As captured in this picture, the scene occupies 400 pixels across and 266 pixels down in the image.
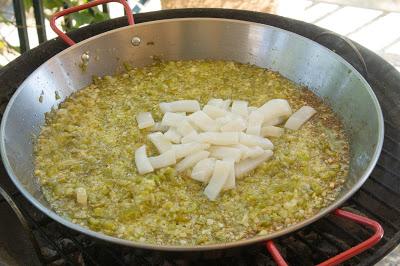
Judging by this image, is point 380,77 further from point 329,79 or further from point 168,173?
point 168,173

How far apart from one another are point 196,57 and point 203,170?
834 millimetres

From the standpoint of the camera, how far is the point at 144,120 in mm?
2014

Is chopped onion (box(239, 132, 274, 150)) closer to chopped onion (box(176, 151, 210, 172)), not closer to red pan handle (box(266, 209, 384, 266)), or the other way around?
chopped onion (box(176, 151, 210, 172))

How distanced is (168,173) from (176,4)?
1.71m

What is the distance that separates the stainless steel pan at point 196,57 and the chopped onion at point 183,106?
15.6 inches

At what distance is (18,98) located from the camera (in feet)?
6.10

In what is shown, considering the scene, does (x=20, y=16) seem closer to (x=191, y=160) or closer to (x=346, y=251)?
(x=191, y=160)

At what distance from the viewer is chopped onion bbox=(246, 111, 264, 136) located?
1.89 m

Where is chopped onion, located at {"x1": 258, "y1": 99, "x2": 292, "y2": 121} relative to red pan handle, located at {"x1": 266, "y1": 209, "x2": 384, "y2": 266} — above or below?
below

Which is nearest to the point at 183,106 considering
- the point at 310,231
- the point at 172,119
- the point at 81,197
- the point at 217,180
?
the point at 172,119

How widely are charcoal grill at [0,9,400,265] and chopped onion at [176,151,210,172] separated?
0.33 meters

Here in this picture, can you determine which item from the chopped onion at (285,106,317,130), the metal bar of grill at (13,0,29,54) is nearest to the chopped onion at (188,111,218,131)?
the chopped onion at (285,106,317,130)

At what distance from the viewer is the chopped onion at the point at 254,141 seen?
1.82 metres

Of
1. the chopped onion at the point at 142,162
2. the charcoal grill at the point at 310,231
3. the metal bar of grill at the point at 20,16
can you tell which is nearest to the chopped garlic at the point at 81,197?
the charcoal grill at the point at 310,231
